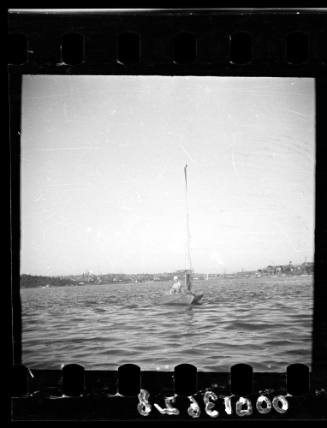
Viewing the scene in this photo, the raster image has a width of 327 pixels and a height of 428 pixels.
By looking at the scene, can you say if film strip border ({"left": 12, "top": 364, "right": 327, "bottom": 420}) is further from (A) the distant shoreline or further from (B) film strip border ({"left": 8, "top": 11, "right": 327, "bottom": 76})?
(B) film strip border ({"left": 8, "top": 11, "right": 327, "bottom": 76})

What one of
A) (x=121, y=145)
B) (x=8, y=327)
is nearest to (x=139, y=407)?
(x=8, y=327)

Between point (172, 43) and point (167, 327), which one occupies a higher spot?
point (172, 43)

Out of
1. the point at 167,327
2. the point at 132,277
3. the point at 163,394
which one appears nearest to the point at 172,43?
the point at 132,277

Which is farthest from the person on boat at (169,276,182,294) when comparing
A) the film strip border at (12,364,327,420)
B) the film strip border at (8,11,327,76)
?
the film strip border at (8,11,327,76)

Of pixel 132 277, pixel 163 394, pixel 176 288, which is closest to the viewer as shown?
pixel 163 394

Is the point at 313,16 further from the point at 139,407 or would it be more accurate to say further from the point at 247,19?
the point at 139,407

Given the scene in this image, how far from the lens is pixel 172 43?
2.67 m

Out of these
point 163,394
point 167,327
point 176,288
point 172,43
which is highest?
point 172,43

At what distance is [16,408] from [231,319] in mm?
1112

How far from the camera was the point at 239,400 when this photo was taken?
8.64 ft

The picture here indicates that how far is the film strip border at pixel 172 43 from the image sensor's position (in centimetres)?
267

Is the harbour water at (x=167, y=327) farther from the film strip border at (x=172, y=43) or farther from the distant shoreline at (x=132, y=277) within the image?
the film strip border at (x=172, y=43)

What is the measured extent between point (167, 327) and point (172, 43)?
1.37 meters

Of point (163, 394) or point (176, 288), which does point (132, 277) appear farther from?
point (163, 394)
